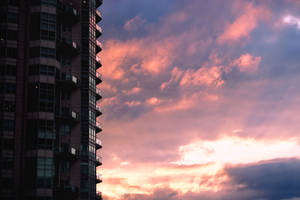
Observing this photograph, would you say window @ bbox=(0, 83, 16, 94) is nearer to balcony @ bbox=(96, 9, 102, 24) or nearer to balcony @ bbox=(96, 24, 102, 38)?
balcony @ bbox=(96, 24, 102, 38)

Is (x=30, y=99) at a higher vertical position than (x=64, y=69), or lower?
lower

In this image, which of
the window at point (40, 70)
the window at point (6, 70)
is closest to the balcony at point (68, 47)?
the window at point (40, 70)

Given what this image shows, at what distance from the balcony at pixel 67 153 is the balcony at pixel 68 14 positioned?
3304 cm

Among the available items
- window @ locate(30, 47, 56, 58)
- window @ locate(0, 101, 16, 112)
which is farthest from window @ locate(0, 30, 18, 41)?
window @ locate(0, 101, 16, 112)

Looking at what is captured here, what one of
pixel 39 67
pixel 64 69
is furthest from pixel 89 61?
pixel 39 67

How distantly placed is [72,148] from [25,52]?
25.3m

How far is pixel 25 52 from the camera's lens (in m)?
119

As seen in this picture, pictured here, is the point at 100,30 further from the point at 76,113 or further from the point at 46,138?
the point at 46,138

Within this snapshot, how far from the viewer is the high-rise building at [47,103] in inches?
4414

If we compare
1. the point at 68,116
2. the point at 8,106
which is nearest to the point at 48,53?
the point at 8,106

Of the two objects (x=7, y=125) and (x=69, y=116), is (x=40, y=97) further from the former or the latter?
(x=69, y=116)

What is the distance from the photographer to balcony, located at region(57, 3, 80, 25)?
13100 centimetres

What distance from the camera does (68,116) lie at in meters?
127

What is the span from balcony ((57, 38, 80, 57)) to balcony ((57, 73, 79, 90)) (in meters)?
6.27
